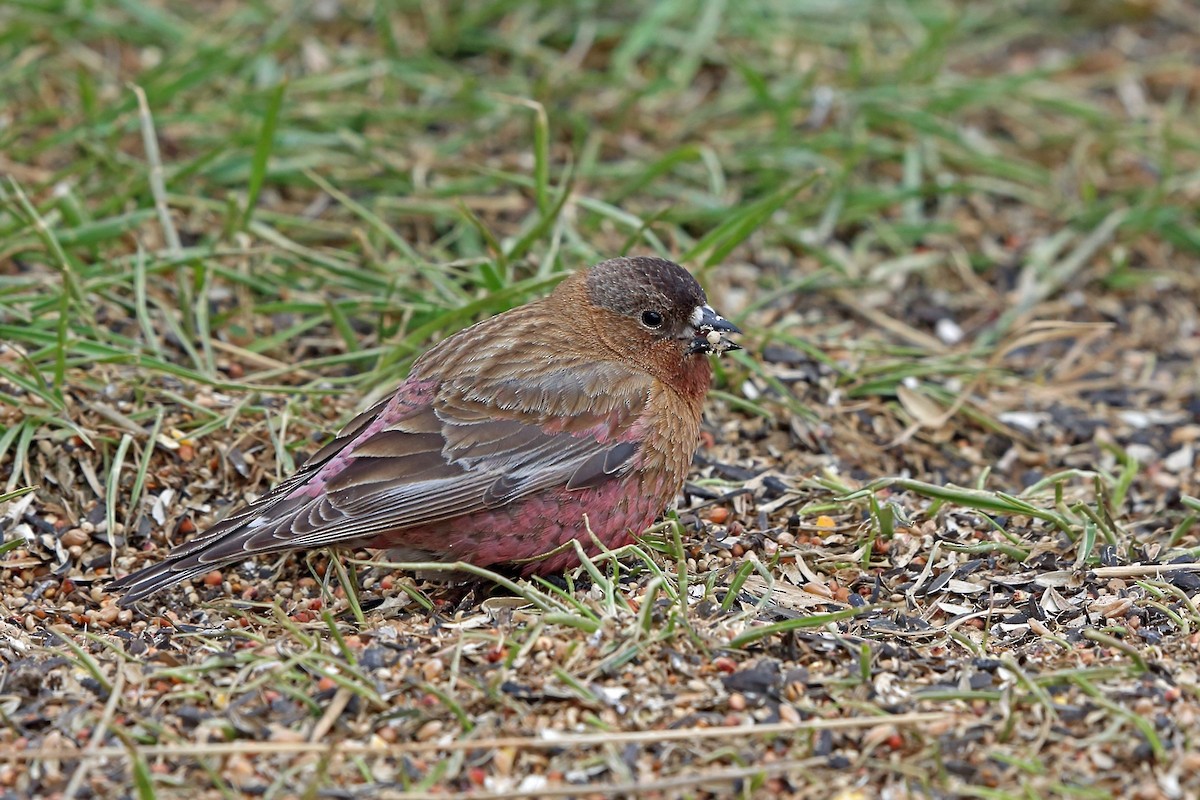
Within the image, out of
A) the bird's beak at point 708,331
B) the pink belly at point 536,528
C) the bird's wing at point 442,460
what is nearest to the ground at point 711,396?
the pink belly at point 536,528

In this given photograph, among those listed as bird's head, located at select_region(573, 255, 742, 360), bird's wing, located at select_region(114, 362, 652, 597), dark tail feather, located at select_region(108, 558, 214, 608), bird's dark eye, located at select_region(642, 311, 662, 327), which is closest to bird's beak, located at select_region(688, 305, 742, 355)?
bird's head, located at select_region(573, 255, 742, 360)

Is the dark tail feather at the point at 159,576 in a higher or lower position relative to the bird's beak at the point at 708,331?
lower

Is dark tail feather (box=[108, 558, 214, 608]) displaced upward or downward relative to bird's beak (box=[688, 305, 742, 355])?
downward

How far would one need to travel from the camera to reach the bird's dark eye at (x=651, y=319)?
192 inches

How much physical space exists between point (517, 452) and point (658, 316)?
69cm

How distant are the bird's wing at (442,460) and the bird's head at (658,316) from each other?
15 centimetres

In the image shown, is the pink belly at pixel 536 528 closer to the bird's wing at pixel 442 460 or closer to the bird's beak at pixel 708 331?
the bird's wing at pixel 442 460

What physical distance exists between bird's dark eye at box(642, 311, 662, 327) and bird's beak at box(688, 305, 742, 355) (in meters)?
0.11

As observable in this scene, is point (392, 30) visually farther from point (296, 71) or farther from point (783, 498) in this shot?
point (783, 498)

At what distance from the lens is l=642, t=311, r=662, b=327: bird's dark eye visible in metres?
4.88

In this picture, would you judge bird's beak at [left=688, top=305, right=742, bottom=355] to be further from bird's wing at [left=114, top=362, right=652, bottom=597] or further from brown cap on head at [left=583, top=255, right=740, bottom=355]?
bird's wing at [left=114, top=362, right=652, bottom=597]

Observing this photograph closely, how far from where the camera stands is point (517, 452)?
4574 millimetres

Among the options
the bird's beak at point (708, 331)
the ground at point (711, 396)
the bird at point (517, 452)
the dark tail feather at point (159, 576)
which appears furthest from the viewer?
the bird's beak at point (708, 331)

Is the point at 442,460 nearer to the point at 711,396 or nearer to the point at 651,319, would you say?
the point at 651,319
